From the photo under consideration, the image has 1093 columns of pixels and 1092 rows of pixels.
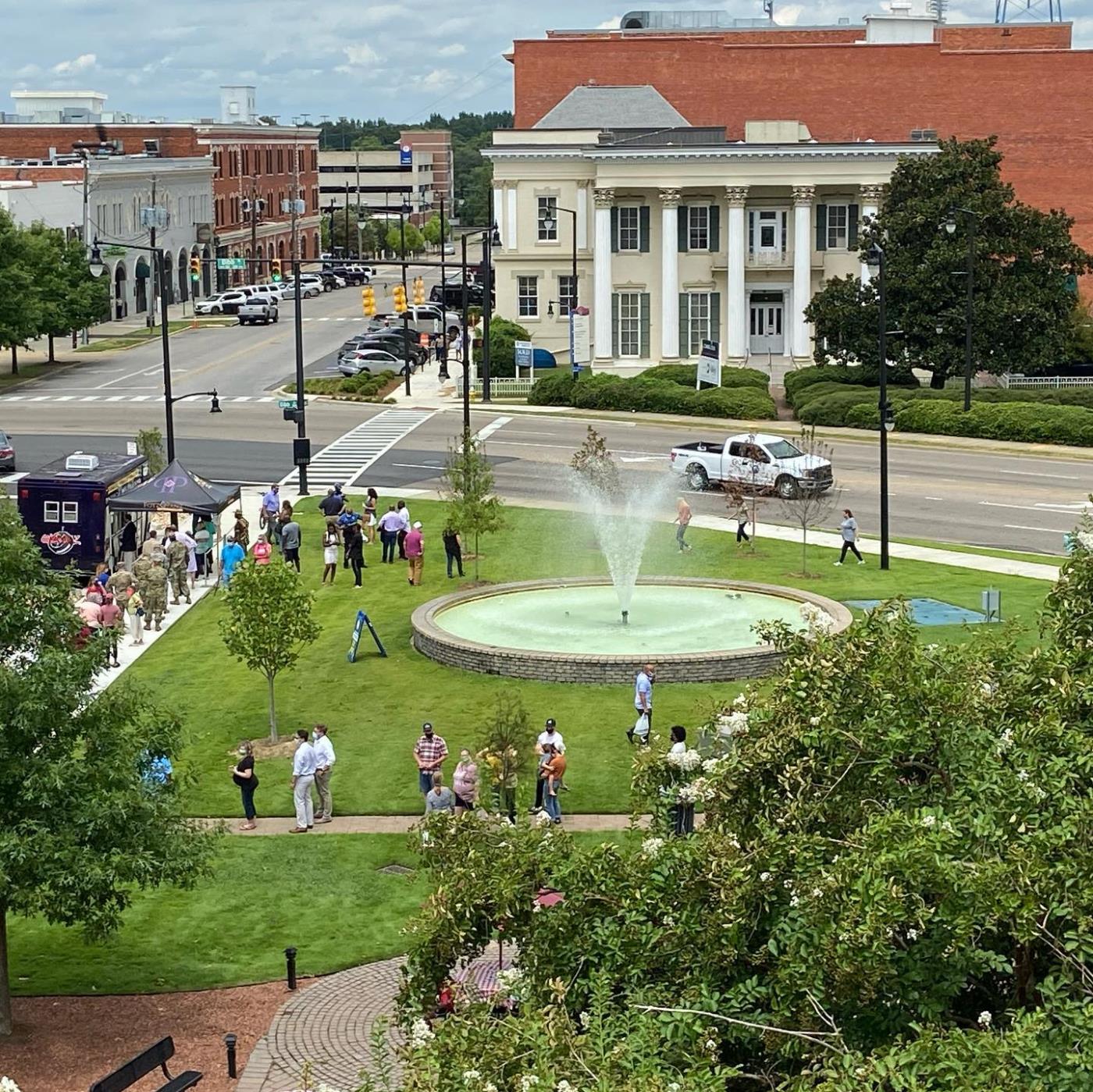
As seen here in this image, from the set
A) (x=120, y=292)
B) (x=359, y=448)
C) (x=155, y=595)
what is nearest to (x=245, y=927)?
(x=155, y=595)

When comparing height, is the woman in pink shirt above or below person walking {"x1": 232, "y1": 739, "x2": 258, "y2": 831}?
above

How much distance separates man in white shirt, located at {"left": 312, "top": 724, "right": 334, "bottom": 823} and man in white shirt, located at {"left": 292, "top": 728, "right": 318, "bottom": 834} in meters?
0.09

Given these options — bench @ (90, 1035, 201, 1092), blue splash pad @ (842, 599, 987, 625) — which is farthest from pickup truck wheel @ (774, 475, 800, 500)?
bench @ (90, 1035, 201, 1092)

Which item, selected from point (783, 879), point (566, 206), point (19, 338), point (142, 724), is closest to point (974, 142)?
point (566, 206)

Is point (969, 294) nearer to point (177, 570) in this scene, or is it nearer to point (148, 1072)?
point (177, 570)

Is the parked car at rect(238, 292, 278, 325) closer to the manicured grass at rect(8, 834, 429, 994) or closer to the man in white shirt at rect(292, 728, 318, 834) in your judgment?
the man in white shirt at rect(292, 728, 318, 834)

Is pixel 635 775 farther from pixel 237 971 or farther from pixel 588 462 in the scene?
pixel 588 462

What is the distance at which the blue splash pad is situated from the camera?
3362 cm

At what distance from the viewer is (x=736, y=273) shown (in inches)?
3027

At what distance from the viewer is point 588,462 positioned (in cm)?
4150

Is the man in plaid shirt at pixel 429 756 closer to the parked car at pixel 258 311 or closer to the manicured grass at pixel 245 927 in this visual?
the manicured grass at pixel 245 927

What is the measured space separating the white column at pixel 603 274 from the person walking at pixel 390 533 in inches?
1464

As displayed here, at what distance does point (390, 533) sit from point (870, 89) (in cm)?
5594

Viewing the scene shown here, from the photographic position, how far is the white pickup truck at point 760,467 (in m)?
47.7
